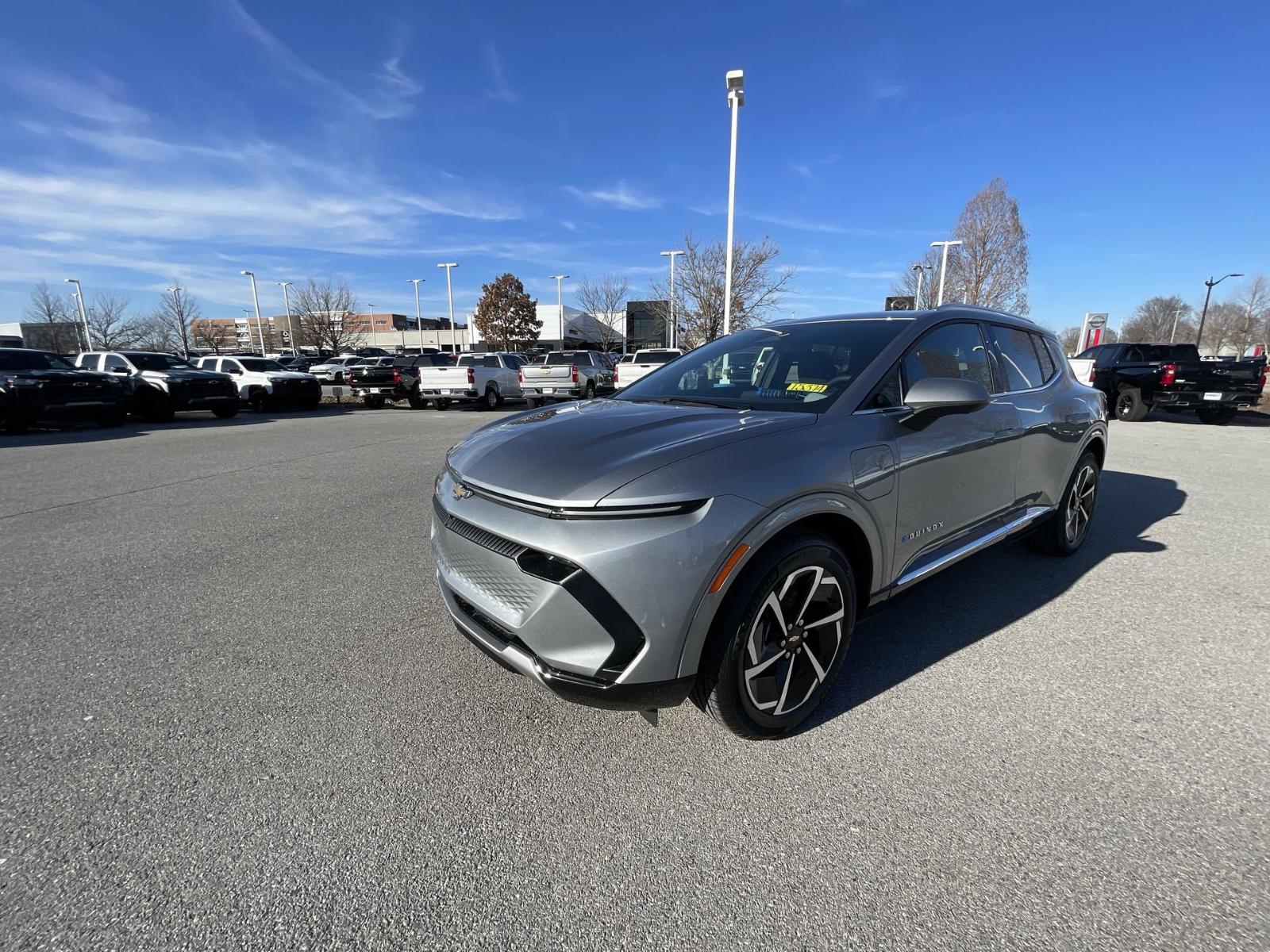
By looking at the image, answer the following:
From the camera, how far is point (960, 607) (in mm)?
3574

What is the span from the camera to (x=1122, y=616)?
136 inches

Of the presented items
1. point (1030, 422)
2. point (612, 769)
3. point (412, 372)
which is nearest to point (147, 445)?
point (412, 372)

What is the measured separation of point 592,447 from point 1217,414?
17.5 metres

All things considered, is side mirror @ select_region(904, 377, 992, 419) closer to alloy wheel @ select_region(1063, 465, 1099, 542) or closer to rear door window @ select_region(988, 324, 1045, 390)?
rear door window @ select_region(988, 324, 1045, 390)

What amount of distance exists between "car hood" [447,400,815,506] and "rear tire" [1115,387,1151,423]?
1544cm

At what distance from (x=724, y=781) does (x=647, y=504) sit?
3.58 feet

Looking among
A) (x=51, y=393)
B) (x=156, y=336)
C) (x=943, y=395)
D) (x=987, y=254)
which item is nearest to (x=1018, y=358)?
(x=943, y=395)

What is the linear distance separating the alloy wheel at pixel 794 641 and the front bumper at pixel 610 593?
0.33m

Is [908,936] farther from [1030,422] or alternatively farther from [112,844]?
[1030,422]

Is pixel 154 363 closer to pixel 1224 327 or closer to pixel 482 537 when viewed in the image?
pixel 482 537

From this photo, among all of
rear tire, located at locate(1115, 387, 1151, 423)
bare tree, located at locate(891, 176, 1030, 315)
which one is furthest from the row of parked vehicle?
bare tree, located at locate(891, 176, 1030, 315)

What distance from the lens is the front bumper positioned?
1.86 meters

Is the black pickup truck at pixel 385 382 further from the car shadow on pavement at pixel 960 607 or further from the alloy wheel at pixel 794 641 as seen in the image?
the alloy wheel at pixel 794 641

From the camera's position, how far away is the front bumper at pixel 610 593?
1.86 meters
